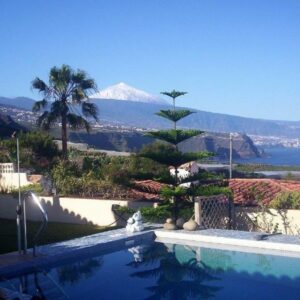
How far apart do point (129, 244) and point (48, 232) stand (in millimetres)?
2276

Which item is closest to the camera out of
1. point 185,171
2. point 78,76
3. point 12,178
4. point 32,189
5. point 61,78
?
point 185,171

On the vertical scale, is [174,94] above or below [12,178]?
above

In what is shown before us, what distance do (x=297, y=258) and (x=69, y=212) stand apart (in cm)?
649

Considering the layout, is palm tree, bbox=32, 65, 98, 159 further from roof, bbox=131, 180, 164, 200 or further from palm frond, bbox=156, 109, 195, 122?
palm frond, bbox=156, 109, 195, 122

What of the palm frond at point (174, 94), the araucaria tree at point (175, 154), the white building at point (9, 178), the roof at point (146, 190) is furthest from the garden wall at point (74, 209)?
the palm frond at point (174, 94)

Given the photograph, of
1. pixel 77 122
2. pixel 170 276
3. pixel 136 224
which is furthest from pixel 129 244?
pixel 77 122

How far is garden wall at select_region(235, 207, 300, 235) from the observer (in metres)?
11.0

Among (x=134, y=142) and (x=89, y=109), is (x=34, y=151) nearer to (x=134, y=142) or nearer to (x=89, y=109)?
(x=89, y=109)

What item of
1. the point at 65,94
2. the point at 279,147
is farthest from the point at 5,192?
the point at 279,147

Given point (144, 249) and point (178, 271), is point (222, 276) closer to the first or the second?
point (178, 271)

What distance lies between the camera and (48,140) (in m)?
21.0

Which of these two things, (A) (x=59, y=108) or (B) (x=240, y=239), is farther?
(A) (x=59, y=108)

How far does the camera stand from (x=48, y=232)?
468 inches

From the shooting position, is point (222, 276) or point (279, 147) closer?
point (222, 276)
